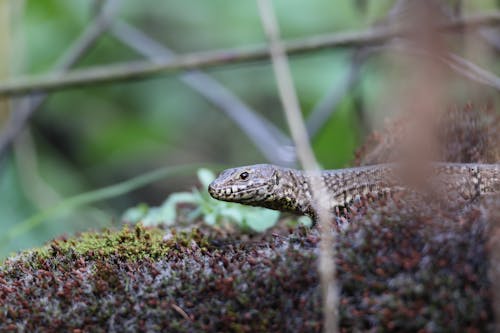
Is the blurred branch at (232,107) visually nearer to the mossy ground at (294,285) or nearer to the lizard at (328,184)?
the lizard at (328,184)

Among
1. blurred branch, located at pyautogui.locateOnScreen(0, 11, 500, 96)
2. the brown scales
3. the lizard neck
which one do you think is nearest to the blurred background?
blurred branch, located at pyautogui.locateOnScreen(0, 11, 500, 96)

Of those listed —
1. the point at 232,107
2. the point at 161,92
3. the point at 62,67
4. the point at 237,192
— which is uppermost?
the point at 161,92

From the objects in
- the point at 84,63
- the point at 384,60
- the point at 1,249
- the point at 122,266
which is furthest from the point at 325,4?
the point at 122,266

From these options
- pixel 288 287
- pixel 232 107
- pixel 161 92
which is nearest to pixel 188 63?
pixel 232 107

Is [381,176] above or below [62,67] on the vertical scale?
below

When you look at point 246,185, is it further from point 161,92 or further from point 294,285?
point 161,92

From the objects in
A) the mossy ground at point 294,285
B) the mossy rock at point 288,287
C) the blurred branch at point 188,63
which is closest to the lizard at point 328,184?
the mossy ground at point 294,285

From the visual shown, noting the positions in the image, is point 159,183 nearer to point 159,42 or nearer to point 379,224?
point 159,42
